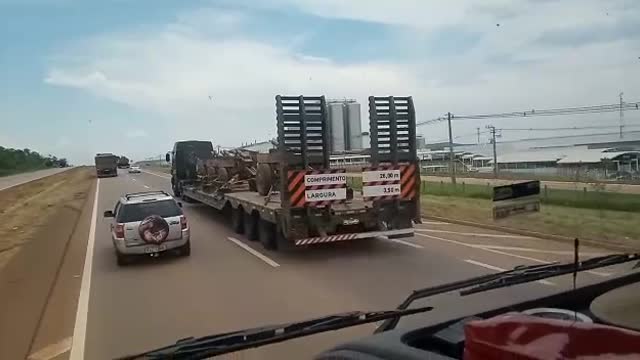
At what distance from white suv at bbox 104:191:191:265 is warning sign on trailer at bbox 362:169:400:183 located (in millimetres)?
3962

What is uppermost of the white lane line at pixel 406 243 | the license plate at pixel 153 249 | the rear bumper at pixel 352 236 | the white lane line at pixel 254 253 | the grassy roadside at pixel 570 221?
the rear bumper at pixel 352 236

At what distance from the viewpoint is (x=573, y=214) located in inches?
705

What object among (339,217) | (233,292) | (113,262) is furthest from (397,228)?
(113,262)

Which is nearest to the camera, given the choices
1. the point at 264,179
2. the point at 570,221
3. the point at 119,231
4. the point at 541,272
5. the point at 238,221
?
the point at 541,272

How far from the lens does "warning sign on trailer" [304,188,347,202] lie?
41.3 feet

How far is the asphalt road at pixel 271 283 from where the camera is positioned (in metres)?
7.19

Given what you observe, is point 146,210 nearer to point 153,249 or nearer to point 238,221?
point 153,249

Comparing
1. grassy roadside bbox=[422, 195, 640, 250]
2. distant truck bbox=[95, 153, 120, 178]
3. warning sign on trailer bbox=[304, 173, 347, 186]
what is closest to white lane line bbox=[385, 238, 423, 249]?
warning sign on trailer bbox=[304, 173, 347, 186]

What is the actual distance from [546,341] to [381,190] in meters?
11.4

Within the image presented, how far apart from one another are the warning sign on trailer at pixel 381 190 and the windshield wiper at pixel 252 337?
9.68m

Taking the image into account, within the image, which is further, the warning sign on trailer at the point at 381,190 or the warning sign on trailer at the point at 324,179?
the warning sign on trailer at the point at 381,190

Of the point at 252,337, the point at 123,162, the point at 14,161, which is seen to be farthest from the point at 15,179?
the point at 252,337

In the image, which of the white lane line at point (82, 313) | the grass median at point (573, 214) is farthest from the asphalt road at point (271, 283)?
the grass median at point (573, 214)

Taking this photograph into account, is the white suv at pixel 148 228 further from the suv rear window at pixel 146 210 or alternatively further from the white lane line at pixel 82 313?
the white lane line at pixel 82 313
